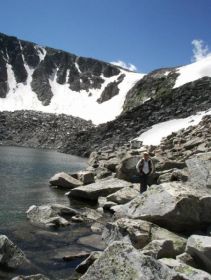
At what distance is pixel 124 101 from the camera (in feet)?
470

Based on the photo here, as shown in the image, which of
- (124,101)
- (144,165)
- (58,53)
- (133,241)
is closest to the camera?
A: (133,241)

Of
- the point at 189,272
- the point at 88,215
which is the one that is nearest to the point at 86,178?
the point at 88,215

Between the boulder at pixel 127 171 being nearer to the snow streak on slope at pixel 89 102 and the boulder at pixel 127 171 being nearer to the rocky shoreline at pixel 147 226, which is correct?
the rocky shoreline at pixel 147 226

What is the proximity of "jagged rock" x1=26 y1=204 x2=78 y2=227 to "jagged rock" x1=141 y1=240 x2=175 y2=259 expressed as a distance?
20.6 ft

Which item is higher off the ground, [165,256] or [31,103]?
[31,103]

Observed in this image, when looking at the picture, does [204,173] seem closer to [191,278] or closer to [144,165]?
[144,165]

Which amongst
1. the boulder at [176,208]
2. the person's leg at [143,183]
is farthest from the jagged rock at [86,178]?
the boulder at [176,208]

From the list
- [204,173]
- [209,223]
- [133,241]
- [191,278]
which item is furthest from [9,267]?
[204,173]

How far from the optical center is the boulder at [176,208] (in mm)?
17141

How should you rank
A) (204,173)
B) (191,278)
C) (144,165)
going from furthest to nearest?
(144,165) → (204,173) → (191,278)

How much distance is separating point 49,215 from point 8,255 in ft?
22.4

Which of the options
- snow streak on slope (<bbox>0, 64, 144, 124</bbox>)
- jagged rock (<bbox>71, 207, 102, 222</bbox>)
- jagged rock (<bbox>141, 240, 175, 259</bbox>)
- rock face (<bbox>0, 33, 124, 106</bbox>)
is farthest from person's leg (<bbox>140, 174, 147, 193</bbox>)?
rock face (<bbox>0, 33, 124, 106</bbox>)

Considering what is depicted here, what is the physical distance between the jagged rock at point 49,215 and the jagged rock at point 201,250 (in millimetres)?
→ 7655

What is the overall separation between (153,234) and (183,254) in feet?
8.24
